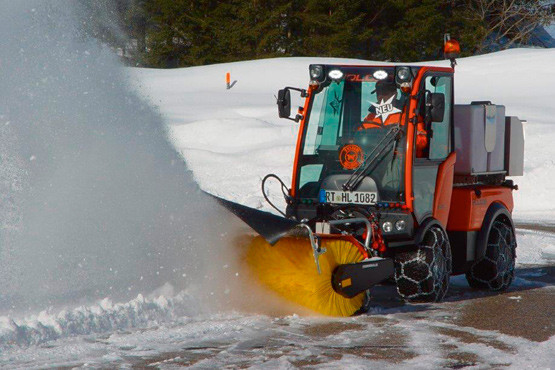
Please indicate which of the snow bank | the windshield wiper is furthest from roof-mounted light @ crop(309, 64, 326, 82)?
the snow bank

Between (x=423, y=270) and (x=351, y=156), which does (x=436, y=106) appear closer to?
(x=351, y=156)

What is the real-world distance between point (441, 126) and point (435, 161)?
317 millimetres

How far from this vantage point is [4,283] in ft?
20.7

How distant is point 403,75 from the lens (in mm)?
7531

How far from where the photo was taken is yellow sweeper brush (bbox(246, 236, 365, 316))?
687 cm

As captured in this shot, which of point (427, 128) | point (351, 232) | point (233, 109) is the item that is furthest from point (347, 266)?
point (233, 109)

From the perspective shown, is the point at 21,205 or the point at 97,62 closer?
the point at 21,205

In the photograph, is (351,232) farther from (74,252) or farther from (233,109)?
(233,109)

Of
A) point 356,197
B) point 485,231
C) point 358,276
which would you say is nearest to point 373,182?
point 356,197

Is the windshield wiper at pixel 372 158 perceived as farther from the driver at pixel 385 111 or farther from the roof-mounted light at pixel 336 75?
the roof-mounted light at pixel 336 75

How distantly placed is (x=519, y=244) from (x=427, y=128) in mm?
4789

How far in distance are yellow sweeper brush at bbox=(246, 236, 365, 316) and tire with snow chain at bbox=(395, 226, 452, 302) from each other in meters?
0.59

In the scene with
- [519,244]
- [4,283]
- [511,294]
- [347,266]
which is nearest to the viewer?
[4,283]

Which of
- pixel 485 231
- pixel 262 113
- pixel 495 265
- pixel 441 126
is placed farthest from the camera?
pixel 262 113
